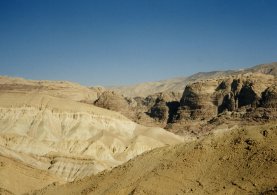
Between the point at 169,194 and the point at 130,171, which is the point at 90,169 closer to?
the point at 130,171

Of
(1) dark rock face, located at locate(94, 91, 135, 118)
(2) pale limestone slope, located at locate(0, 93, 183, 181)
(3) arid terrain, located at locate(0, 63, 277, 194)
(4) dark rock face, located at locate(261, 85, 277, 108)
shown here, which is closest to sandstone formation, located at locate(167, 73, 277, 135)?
(4) dark rock face, located at locate(261, 85, 277, 108)

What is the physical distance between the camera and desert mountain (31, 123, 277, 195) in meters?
23.4

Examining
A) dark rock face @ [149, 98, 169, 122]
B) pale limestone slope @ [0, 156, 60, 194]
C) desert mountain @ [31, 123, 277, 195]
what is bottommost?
dark rock face @ [149, 98, 169, 122]

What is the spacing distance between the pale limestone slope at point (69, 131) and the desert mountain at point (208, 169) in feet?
171

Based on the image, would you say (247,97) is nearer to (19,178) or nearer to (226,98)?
(226,98)

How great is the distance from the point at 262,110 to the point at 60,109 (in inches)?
2058

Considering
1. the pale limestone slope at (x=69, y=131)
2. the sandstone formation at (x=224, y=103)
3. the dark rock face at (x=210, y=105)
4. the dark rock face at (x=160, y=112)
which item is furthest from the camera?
the dark rock face at (x=160, y=112)

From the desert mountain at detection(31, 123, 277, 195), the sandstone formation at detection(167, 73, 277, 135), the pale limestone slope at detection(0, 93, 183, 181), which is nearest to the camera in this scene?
the desert mountain at detection(31, 123, 277, 195)

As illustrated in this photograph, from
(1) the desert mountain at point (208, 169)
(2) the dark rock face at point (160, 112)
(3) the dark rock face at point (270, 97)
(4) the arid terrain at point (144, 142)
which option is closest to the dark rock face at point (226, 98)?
(3) the dark rock face at point (270, 97)

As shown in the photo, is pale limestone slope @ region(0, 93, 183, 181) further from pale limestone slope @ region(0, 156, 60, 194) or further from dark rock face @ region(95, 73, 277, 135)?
pale limestone slope @ region(0, 156, 60, 194)

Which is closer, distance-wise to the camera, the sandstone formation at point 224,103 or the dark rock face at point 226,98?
the sandstone formation at point 224,103

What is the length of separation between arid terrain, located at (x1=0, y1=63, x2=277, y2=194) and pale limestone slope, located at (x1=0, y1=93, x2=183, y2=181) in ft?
0.67

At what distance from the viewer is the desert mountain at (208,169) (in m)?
23.4

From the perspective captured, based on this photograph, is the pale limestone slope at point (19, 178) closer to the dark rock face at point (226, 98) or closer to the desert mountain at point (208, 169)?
the desert mountain at point (208, 169)
